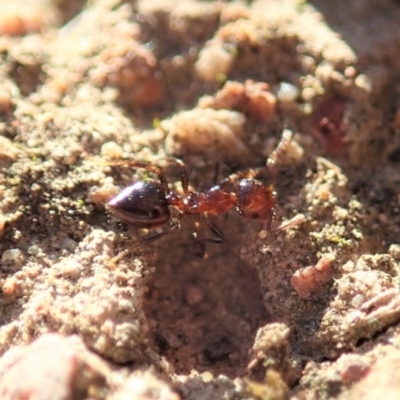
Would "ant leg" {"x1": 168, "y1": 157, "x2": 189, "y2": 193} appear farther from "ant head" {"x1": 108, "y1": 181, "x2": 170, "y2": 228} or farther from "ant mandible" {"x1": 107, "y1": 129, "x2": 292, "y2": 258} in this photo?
"ant head" {"x1": 108, "y1": 181, "x2": 170, "y2": 228}

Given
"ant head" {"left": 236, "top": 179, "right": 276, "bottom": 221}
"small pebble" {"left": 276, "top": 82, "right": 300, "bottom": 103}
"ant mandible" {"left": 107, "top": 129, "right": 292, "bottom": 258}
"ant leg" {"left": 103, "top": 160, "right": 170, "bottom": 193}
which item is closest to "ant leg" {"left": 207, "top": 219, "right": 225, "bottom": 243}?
"ant mandible" {"left": 107, "top": 129, "right": 292, "bottom": 258}

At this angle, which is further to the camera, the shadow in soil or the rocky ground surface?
the shadow in soil

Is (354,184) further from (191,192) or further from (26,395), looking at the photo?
(26,395)

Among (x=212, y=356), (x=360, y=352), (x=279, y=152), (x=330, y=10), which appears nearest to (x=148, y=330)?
(x=212, y=356)

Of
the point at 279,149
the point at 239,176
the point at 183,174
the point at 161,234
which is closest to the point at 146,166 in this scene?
the point at 183,174

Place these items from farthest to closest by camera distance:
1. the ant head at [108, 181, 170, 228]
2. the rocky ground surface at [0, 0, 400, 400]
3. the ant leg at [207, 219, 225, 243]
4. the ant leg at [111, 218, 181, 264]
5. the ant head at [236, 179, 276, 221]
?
the ant leg at [207, 219, 225, 243]
the ant head at [236, 179, 276, 221]
the ant head at [108, 181, 170, 228]
the ant leg at [111, 218, 181, 264]
the rocky ground surface at [0, 0, 400, 400]

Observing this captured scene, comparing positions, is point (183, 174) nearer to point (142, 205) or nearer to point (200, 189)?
point (200, 189)
